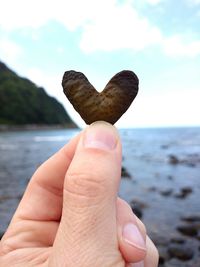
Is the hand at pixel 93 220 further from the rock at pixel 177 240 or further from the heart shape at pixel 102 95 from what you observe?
the rock at pixel 177 240

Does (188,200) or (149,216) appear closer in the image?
(149,216)

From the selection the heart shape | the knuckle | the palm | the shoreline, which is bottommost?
the shoreline

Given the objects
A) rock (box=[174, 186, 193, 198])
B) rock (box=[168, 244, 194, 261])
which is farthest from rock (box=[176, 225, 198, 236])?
rock (box=[174, 186, 193, 198])

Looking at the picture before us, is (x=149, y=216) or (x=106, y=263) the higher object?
(x=106, y=263)

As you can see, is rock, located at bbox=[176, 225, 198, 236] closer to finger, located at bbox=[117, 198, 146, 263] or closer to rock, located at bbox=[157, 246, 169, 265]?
rock, located at bbox=[157, 246, 169, 265]

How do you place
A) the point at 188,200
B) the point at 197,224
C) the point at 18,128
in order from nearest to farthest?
the point at 197,224 → the point at 188,200 → the point at 18,128

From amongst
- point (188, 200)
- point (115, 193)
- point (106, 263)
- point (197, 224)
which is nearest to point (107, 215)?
point (115, 193)

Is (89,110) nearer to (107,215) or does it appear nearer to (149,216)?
(107,215)
